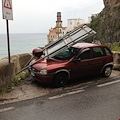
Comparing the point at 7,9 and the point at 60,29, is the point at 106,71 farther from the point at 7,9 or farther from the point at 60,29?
the point at 60,29

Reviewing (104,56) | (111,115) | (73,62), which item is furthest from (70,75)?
(111,115)

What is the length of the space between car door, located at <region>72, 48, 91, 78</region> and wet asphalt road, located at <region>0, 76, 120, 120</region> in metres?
0.67

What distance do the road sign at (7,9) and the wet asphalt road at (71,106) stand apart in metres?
2.61

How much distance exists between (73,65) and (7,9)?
2900 millimetres

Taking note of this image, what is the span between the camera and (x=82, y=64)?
5.93 m

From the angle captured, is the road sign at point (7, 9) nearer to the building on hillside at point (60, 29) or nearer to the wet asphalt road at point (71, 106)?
the wet asphalt road at point (71, 106)

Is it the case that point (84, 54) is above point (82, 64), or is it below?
above

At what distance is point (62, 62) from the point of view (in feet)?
18.8

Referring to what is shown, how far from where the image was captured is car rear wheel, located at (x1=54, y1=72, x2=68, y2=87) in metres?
5.52

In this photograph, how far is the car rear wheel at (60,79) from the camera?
5.52 metres

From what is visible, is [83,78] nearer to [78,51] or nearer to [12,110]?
[78,51]

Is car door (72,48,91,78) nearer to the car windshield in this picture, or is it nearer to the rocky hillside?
the car windshield

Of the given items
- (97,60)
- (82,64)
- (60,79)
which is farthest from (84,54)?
(60,79)

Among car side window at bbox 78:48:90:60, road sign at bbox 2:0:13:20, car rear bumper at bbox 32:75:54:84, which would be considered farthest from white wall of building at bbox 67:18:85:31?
road sign at bbox 2:0:13:20
